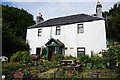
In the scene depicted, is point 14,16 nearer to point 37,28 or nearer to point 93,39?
point 37,28

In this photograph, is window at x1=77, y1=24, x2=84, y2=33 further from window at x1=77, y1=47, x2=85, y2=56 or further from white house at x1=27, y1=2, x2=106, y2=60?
window at x1=77, y1=47, x2=85, y2=56

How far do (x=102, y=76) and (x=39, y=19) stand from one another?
16180 millimetres

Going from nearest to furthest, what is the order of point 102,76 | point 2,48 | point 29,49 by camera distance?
point 102,76 → point 2,48 → point 29,49

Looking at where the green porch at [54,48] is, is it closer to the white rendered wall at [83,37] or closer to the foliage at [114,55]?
the white rendered wall at [83,37]

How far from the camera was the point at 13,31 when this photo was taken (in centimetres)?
1984

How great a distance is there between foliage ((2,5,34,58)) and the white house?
8.05 ft

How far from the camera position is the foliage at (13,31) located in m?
12.5

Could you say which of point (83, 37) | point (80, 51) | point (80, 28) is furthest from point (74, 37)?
point (80, 51)

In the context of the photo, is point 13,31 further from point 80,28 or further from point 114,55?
point 114,55

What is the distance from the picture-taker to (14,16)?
72.3 ft

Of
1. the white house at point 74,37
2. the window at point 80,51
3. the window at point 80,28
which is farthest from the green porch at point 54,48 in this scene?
the window at point 80,28

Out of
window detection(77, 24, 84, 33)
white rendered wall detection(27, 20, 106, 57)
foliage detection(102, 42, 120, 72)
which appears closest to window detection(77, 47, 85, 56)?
white rendered wall detection(27, 20, 106, 57)

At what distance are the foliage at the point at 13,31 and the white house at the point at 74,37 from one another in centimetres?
245

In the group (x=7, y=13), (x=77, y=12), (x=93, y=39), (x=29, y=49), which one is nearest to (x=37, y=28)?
(x=29, y=49)
